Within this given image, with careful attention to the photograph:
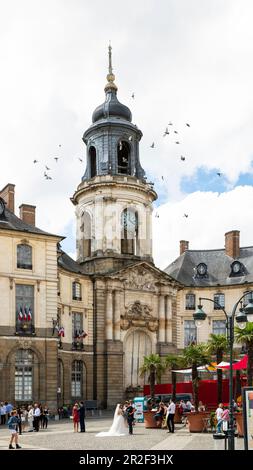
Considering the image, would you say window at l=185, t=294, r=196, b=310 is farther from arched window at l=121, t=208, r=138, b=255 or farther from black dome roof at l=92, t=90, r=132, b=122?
black dome roof at l=92, t=90, r=132, b=122

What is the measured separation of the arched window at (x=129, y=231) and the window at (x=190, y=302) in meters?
7.23

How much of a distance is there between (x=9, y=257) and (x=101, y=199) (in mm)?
14965

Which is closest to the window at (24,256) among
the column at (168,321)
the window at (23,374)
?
the window at (23,374)

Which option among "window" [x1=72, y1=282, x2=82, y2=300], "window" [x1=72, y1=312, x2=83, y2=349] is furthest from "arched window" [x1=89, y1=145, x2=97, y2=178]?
"window" [x1=72, y1=312, x2=83, y2=349]

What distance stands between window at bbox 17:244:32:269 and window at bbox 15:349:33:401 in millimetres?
5664

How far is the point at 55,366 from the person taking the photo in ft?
150

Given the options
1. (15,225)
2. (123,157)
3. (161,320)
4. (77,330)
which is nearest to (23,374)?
(77,330)

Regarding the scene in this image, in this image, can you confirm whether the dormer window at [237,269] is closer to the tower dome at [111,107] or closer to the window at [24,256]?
the tower dome at [111,107]

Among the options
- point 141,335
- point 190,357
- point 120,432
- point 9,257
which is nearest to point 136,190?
point 141,335

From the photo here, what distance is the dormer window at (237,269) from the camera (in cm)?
6244

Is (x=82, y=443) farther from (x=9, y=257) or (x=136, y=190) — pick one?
(x=136, y=190)

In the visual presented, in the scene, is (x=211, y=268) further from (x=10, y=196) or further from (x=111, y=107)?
(x=10, y=196)

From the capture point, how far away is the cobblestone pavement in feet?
80.6

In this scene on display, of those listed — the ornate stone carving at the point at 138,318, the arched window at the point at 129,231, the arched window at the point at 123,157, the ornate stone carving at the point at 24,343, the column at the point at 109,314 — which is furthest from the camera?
the arched window at the point at 123,157
